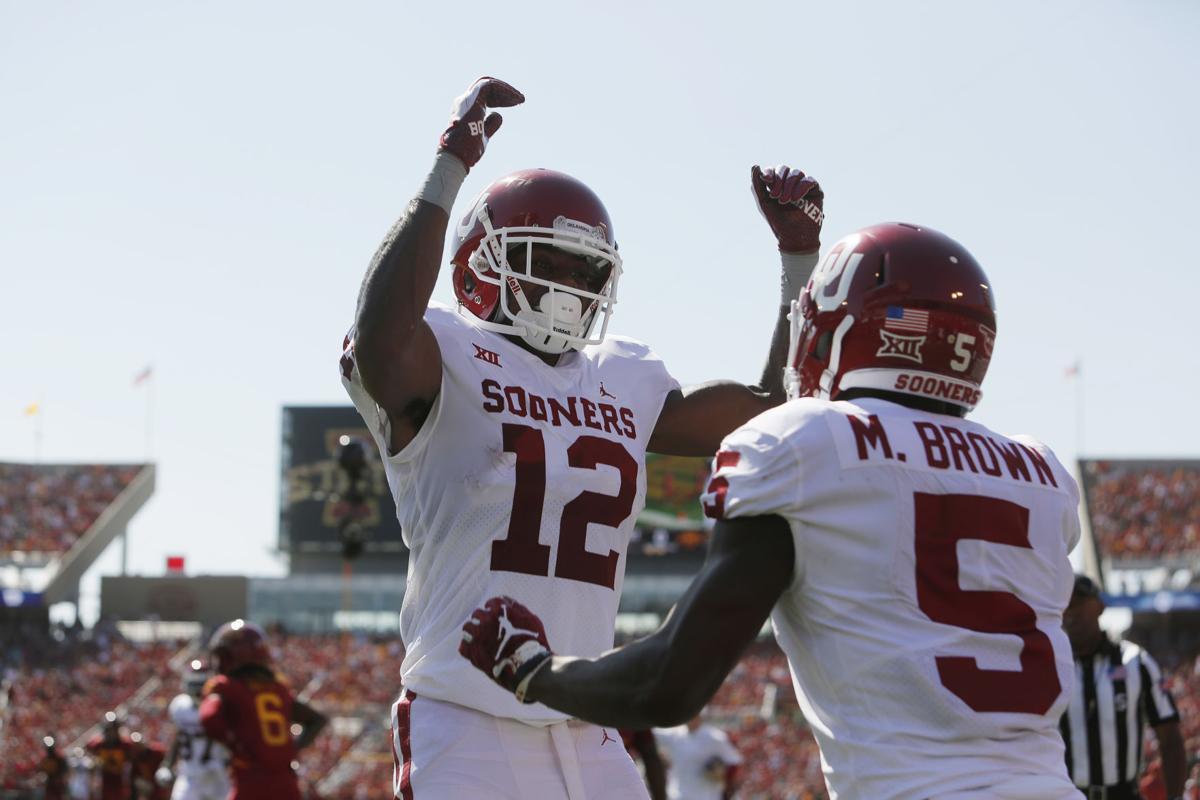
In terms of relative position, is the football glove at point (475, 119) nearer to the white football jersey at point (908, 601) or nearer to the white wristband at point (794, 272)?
the white wristband at point (794, 272)

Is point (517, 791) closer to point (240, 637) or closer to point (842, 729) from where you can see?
point (842, 729)

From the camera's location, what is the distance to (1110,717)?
23.3 feet

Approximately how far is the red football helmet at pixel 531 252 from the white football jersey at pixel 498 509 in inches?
6.0

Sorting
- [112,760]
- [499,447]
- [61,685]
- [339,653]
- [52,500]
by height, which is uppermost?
[499,447]

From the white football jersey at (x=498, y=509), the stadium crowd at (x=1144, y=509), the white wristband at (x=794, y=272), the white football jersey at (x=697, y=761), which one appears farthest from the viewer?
the stadium crowd at (x=1144, y=509)

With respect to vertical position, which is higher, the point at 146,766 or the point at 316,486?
the point at 146,766

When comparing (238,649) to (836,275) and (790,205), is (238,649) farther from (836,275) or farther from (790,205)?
(836,275)

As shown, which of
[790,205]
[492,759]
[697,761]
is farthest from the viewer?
[697,761]

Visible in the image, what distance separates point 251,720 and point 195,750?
3341 mm

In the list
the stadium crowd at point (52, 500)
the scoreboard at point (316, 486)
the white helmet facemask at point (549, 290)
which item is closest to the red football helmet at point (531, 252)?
the white helmet facemask at point (549, 290)

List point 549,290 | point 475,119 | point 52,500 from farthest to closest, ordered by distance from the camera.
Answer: point 52,500
point 549,290
point 475,119

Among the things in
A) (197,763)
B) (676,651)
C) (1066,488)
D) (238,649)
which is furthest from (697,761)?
(676,651)

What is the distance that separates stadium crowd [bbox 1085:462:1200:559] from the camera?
37812 mm

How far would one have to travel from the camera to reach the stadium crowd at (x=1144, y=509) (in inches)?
1489
